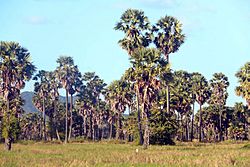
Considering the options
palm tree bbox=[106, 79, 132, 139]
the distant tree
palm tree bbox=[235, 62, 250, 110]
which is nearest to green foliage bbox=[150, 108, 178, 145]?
palm tree bbox=[235, 62, 250, 110]

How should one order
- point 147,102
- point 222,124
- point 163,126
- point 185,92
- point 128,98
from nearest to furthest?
point 147,102, point 163,126, point 185,92, point 128,98, point 222,124

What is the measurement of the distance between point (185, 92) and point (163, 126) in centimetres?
2168

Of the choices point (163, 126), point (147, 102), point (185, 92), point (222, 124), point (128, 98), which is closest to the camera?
point (147, 102)

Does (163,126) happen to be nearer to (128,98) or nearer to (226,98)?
(128,98)

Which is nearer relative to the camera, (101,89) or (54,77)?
(54,77)

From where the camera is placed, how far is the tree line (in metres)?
51.2

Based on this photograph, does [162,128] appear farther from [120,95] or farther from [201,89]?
[120,95]

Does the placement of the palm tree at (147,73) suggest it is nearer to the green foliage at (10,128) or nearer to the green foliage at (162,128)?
the green foliage at (162,128)

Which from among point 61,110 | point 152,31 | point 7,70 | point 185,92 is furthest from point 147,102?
point 61,110

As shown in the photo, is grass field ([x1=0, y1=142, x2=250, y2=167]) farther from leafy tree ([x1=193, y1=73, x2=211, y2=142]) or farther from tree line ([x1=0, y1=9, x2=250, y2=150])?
leafy tree ([x1=193, y1=73, x2=211, y2=142])

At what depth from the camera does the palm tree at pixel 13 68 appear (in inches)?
2370

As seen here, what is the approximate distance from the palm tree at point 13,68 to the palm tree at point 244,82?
105ft

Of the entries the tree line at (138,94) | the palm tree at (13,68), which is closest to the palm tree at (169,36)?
the tree line at (138,94)

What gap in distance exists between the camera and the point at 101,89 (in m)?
101
